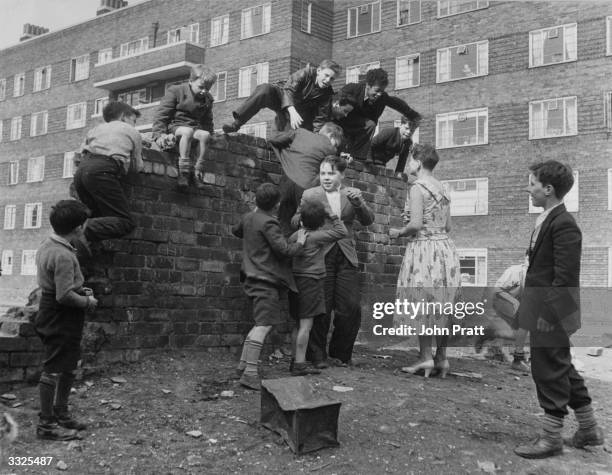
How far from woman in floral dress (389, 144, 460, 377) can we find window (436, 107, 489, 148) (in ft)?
55.0

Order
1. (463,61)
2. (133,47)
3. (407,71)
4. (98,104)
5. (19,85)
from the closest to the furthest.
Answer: (19,85) → (463,61) → (407,71) → (133,47) → (98,104)

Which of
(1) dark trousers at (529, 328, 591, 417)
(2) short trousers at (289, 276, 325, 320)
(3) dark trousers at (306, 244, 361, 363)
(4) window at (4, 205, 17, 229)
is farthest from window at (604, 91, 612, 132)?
(4) window at (4, 205, 17, 229)

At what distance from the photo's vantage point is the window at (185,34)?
26094 millimetres

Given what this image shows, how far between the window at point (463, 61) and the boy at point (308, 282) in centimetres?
1833

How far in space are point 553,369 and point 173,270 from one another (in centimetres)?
353

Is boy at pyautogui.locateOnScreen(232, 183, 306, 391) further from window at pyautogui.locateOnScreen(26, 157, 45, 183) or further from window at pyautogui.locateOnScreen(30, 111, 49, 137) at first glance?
window at pyautogui.locateOnScreen(30, 111, 49, 137)

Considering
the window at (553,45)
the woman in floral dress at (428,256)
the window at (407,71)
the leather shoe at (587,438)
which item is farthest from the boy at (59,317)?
the window at (407,71)

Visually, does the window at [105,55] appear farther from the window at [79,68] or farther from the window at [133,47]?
the window at [79,68]

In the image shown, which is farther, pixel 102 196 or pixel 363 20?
pixel 363 20

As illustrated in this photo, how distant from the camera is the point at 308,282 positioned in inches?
209

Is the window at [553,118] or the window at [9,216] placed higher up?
the window at [553,118]

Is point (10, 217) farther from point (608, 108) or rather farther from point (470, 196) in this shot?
point (608, 108)

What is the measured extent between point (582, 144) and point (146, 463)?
1921 cm

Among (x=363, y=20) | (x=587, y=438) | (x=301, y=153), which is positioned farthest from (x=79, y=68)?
(x=587, y=438)
